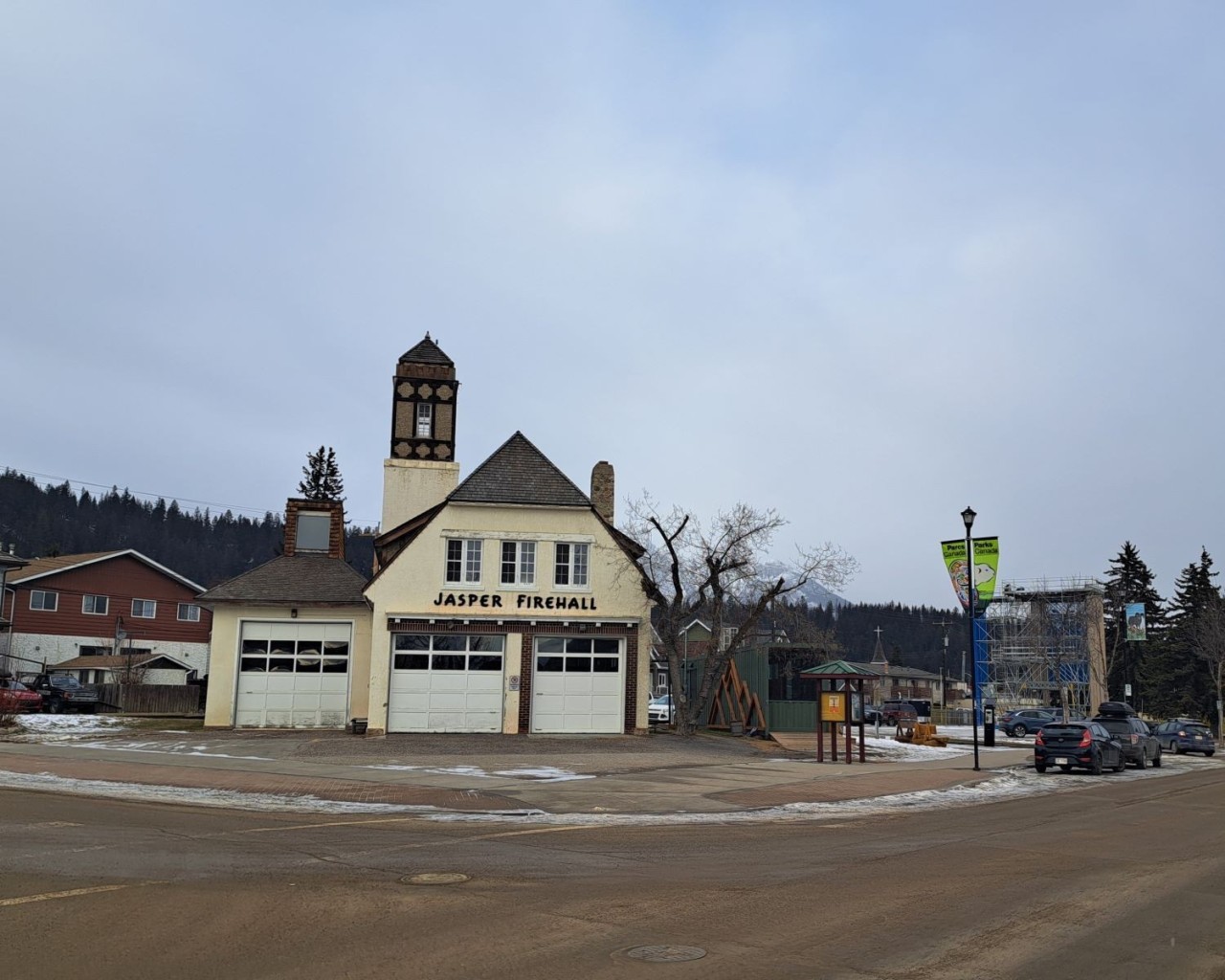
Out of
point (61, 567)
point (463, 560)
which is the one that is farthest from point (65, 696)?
point (61, 567)

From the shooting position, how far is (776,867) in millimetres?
11594

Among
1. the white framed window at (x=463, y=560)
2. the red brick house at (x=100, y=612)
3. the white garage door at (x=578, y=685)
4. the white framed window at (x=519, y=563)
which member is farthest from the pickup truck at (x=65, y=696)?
the white garage door at (x=578, y=685)

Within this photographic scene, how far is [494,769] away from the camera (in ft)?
75.4

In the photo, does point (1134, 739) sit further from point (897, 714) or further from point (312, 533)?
point (312, 533)

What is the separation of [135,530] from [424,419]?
14151cm

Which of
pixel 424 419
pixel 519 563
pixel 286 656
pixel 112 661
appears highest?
pixel 424 419

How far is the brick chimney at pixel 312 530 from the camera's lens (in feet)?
130

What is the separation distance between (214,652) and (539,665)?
10.9 meters

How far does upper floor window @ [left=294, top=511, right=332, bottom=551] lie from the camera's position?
39.8m

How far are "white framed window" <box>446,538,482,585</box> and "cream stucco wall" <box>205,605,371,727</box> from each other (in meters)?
3.69

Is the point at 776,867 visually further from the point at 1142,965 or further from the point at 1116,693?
the point at 1116,693

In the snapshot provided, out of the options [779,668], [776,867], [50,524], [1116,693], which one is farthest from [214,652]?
[50,524]

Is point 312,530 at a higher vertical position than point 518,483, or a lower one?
lower

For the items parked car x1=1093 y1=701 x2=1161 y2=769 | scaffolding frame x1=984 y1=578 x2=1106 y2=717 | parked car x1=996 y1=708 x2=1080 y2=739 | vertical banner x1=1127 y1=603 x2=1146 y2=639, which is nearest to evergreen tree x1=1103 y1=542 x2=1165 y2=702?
scaffolding frame x1=984 y1=578 x2=1106 y2=717
